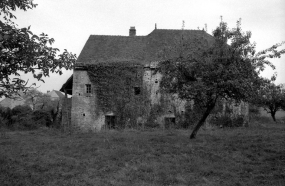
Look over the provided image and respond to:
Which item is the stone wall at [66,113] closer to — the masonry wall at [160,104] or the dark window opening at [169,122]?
the masonry wall at [160,104]

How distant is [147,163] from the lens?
712 centimetres

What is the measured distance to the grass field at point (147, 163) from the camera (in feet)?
18.9

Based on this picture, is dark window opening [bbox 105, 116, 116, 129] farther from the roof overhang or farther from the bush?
the bush

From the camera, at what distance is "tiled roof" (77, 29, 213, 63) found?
1897cm

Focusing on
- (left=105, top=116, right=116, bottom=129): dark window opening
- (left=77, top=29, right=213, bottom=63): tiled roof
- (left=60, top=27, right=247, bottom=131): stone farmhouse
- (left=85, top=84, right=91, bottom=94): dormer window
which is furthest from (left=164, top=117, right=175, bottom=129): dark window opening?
(left=85, top=84, right=91, bottom=94): dormer window

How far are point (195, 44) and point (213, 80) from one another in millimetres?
2019

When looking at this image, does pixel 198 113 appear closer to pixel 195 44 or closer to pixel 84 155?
pixel 195 44

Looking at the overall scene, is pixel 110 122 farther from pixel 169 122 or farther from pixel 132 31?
pixel 132 31

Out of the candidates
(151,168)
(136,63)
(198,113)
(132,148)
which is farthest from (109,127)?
(151,168)

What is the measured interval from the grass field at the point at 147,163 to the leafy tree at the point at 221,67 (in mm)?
2312

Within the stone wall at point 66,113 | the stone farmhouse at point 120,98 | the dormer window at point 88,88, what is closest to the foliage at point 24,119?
the stone wall at point 66,113

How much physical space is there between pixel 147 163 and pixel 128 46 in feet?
48.9

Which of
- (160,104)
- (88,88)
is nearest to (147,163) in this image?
(160,104)

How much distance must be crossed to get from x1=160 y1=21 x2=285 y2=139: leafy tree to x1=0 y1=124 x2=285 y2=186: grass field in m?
2.31
